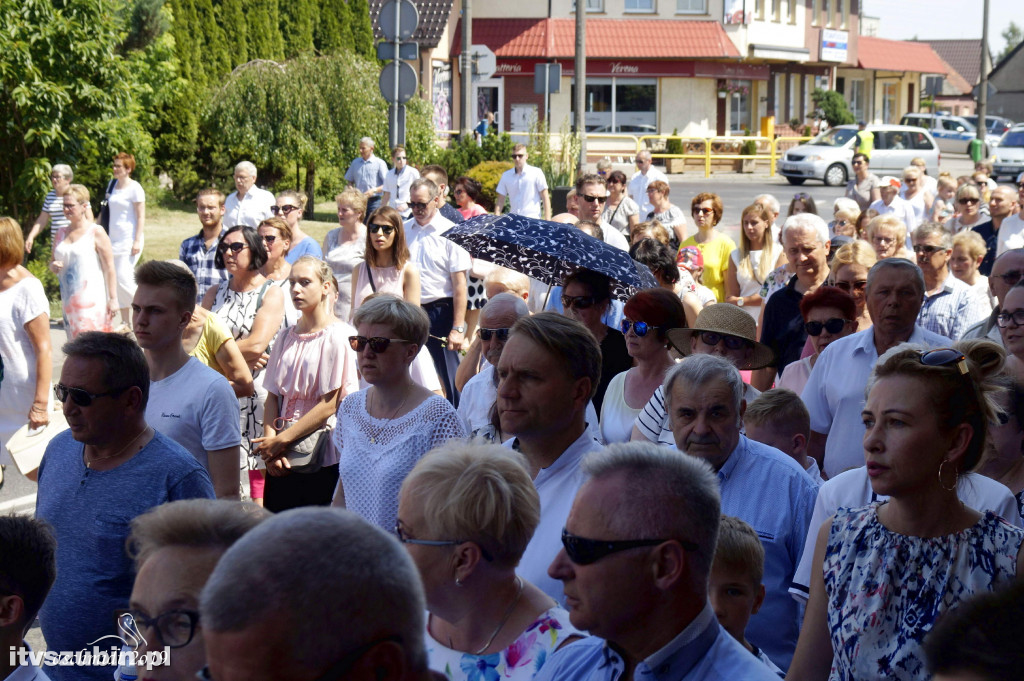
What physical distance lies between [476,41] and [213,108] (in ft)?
74.9

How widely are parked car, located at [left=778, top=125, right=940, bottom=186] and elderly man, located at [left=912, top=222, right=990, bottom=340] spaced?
29.9 m

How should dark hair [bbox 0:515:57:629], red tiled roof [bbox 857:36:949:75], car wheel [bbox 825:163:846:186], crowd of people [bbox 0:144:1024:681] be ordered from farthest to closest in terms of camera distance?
red tiled roof [bbox 857:36:949:75]
car wheel [bbox 825:163:846:186]
dark hair [bbox 0:515:57:629]
crowd of people [bbox 0:144:1024:681]

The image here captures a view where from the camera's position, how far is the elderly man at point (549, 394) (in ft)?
13.5

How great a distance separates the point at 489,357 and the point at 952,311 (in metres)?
3.20

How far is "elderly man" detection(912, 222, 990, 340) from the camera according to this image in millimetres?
7191

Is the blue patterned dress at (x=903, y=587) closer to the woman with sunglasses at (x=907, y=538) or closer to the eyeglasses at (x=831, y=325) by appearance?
the woman with sunglasses at (x=907, y=538)

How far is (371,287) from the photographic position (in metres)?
8.86

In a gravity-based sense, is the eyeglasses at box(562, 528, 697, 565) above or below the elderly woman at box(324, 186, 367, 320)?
below

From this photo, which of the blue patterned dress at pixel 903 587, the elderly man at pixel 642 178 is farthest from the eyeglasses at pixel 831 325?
the elderly man at pixel 642 178

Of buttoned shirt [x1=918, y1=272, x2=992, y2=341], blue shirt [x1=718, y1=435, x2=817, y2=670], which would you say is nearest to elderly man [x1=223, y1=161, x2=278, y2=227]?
buttoned shirt [x1=918, y1=272, x2=992, y2=341]

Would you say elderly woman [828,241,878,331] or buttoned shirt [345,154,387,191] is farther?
buttoned shirt [345,154,387,191]

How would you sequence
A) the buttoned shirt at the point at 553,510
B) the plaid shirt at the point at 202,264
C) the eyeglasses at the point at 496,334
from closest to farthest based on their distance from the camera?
the buttoned shirt at the point at 553,510 → the eyeglasses at the point at 496,334 → the plaid shirt at the point at 202,264

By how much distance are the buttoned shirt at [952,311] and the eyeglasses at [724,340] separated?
6.10 feet

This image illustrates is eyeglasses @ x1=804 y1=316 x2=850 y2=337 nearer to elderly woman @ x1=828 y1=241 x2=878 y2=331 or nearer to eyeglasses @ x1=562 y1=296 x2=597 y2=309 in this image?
elderly woman @ x1=828 y1=241 x2=878 y2=331
